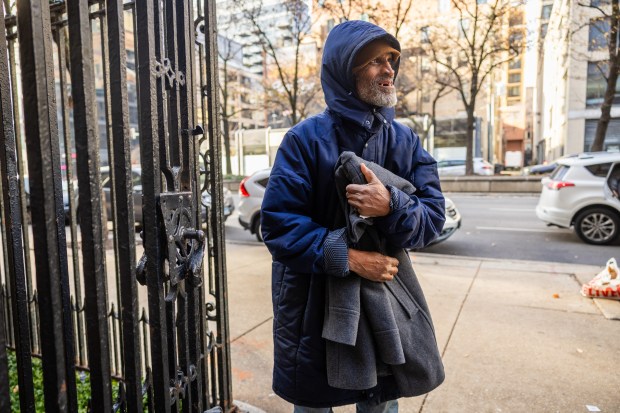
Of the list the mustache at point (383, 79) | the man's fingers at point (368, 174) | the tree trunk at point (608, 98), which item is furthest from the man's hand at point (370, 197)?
the tree trunk at point (608, 98)

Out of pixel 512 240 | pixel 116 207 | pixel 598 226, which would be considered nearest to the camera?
pixel 116 207

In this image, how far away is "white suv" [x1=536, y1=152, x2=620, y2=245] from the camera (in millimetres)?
8336

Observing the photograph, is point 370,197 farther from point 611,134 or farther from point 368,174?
point 611,134

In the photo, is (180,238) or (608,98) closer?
(180,238)

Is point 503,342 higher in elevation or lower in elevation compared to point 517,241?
higher

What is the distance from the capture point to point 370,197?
1620 millimetres

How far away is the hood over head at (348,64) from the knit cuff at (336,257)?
489 millimetres

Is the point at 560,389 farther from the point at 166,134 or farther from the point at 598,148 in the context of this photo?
the point at 598,148

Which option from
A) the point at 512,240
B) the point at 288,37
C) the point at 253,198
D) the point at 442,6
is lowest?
the point at 512,240

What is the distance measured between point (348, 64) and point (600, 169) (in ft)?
28.0

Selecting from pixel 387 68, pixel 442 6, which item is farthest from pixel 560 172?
pixel 442 6

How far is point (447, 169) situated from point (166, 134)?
24.5 m

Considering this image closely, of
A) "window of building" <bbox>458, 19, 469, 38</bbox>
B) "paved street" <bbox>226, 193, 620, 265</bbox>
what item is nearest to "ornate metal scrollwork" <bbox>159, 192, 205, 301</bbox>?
"paved street" <bbox>226, 193, 620, 265</bbox>

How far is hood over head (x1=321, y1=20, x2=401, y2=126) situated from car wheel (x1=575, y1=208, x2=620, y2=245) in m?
8.19
